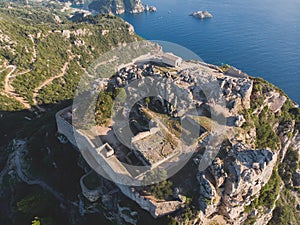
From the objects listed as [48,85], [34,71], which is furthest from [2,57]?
[48,85]

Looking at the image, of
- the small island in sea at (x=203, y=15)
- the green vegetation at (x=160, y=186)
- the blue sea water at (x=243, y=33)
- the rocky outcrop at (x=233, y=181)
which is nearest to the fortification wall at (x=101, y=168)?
the green vegetation at (x=160, y=186)

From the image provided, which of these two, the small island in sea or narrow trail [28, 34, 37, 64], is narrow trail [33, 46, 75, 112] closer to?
narrow trail [28, 34, 37, 64]

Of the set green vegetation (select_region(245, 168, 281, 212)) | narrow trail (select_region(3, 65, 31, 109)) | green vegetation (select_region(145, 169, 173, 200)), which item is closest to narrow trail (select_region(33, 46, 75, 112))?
narrow trail (select_region(3, 65, 31, 109))

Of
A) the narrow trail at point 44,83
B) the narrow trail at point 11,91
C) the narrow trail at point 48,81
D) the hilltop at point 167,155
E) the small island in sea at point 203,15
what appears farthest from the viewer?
the small island in sea at point 203,15

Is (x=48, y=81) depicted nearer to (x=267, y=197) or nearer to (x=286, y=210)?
(x=267, y=197)

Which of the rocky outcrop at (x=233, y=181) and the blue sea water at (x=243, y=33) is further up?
the rocky outcrop at (x=233, y=181)

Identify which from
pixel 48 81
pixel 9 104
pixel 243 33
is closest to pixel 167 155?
pixel 9 104

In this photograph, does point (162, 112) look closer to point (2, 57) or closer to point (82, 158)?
point (82, 158)

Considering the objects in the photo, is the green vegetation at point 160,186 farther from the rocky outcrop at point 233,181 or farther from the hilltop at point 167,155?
the rocky outcrop at point 233,181

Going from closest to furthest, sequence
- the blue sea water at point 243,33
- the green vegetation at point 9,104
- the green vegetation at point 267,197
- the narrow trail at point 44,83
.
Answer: the green vegetation at point 267,197 < the green vegetation at point 9,104 < the narrow trail at point 44,83 < the blue sea water at point 243,33
